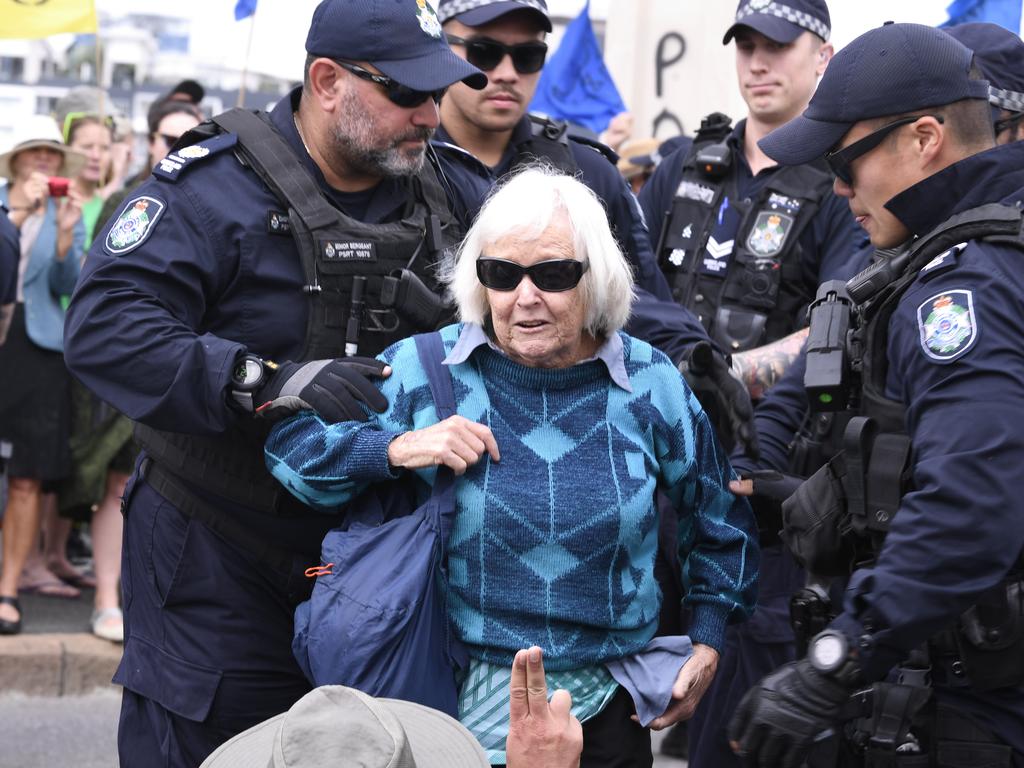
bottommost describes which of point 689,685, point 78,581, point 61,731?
point 78,581

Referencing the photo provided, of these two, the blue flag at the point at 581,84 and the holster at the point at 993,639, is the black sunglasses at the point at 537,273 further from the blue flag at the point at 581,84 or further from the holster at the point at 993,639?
the blue flag at the point at 581,84

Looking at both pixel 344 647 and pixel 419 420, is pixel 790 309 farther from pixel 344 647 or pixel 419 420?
pixel 344 647

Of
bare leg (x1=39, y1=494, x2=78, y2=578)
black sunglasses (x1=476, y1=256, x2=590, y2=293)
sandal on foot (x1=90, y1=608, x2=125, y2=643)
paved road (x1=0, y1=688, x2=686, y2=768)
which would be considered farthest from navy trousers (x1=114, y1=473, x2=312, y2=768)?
bare leg (x1=39, y1=494, x2=78, y2=578)

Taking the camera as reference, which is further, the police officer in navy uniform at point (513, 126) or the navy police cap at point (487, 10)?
the navy police cap at point (487, 10)

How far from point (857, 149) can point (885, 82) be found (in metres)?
0.14

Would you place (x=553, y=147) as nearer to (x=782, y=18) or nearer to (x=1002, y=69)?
(x=782, y=18)

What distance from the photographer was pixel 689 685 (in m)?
3.38

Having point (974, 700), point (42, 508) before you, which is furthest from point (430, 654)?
point (42, 508)

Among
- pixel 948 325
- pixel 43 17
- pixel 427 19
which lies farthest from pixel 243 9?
pixel 948 325

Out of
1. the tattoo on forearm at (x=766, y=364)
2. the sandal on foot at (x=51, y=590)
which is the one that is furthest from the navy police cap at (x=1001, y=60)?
the sandal on foot at (x=51, y=590)

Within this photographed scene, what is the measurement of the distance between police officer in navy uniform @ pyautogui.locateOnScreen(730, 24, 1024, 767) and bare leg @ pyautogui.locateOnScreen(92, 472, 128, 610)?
4.75m

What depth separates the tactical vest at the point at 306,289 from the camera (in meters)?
3.66

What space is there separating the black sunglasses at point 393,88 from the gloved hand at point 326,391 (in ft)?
2.42

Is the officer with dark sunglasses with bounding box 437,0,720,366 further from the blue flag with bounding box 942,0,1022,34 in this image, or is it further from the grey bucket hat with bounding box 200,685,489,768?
the blue flag with bounding box 942,0,1022,34
